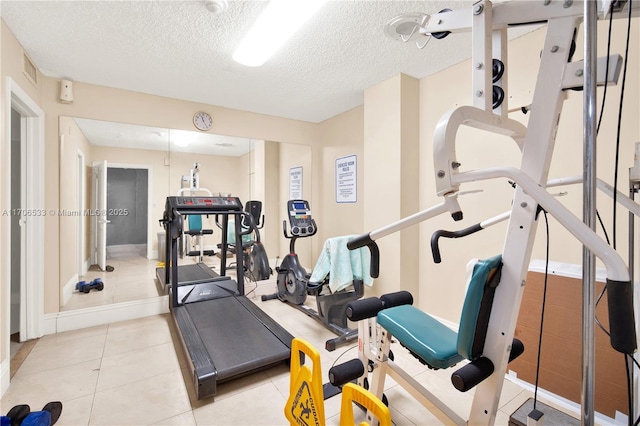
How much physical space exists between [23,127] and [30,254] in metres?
1.09

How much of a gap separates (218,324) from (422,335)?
176cm

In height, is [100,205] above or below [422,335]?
above

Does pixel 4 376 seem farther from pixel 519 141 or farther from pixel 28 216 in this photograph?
pixel 519 141

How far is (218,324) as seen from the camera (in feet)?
8.00

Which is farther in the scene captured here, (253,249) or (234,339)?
(253,249)

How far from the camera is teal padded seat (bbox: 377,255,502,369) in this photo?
104 cm

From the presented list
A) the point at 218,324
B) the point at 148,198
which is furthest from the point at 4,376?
the point at 148,198

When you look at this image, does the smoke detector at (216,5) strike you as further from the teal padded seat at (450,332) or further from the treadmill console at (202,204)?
the teal padded seat at (450,332)

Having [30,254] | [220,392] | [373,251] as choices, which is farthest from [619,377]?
[30,254]

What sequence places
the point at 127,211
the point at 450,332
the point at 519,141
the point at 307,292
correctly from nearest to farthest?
1. the point at 519,141
2. the point at 450,332
3. the point at 307,292
4. the point at 127,211

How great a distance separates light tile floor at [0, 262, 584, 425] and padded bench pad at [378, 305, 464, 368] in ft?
1.08

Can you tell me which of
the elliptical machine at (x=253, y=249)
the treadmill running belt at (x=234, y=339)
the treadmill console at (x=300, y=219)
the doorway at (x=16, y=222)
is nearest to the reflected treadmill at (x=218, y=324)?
the treadmill running belt at (x=234, y=339)

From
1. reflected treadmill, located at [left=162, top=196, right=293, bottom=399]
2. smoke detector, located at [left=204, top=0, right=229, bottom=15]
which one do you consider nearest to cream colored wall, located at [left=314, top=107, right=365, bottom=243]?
reflected treadmill, located at [left=162, top=196, right=293, bottom=399]

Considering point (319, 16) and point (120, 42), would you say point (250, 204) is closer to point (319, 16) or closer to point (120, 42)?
point (120, 42)
